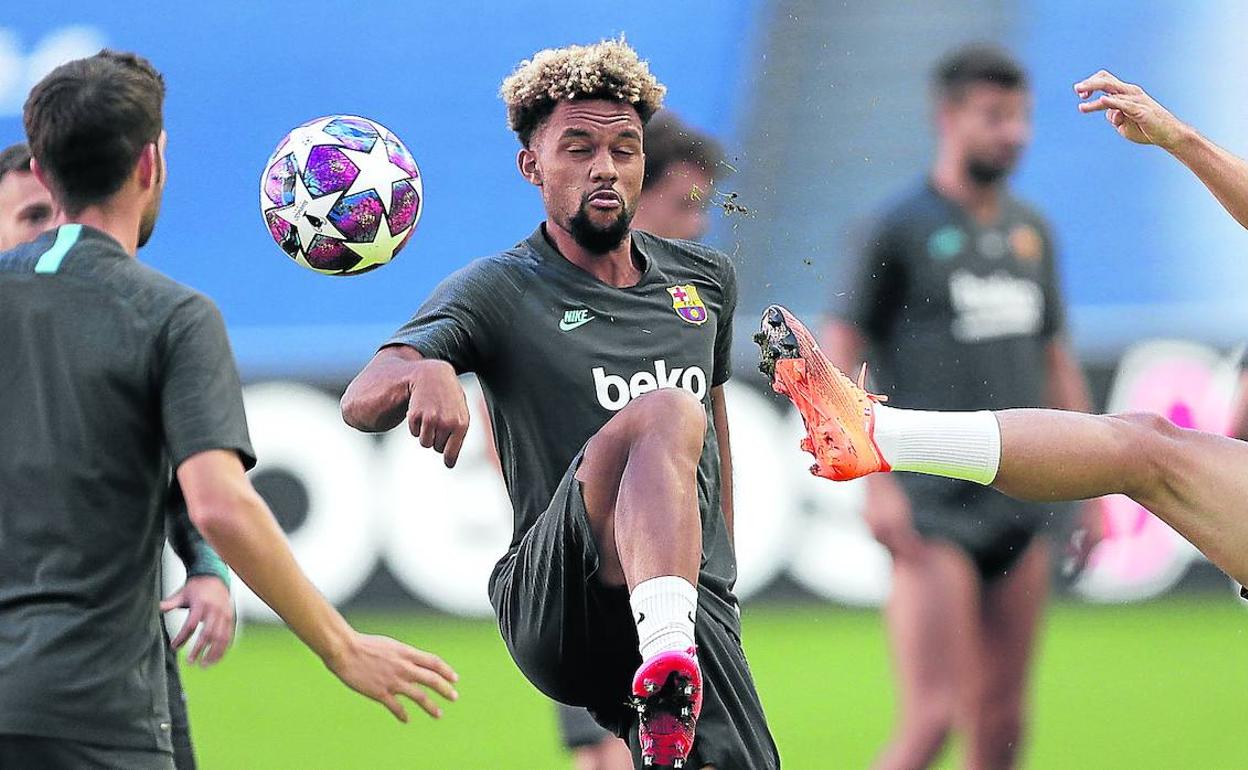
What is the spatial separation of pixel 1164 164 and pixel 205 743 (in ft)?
18.0

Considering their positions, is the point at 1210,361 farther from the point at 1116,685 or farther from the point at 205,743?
the point at 205,743

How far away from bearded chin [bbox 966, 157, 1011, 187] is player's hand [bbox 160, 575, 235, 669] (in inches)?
172

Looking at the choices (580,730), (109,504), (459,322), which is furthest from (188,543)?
(580,730)

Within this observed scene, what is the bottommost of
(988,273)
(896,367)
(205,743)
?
(205,743)

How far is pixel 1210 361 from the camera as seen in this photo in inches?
318

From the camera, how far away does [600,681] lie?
416 centimetres

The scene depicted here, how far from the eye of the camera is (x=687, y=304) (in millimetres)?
4492

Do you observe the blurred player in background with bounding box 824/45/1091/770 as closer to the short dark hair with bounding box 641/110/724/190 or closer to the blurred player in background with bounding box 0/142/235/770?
the short dark hair with bounding box 641/110/724/190

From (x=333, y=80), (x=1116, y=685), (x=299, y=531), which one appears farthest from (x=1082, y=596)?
(x=333, y=80)

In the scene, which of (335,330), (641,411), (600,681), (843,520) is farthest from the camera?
(335,330)

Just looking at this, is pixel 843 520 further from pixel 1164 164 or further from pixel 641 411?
pixel 641 411

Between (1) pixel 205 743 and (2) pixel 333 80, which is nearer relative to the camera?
(1) pixel 205 743

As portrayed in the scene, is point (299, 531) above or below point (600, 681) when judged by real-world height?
below

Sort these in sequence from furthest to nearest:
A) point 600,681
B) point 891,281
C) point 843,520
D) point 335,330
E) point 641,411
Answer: point 335,330, point 843,520, point 891,281, point 600,681, point 641,411
